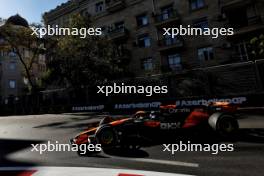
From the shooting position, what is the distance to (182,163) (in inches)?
162

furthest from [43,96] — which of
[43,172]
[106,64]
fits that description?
[43,172]

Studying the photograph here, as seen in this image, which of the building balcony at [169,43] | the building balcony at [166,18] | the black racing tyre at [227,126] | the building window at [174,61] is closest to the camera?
the black racing tyre at [227,126]

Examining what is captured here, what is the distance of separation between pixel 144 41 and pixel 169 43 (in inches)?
142

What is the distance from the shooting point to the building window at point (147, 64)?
1062 inches

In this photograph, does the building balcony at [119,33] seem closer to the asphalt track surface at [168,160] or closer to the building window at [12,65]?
the asphalt track surface at [168,160]

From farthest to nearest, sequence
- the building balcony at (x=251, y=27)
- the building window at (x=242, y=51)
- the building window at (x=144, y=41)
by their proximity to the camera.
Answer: the building window at (x=144, y=41) < the building window at (x=242, y=51) < the building balcony at (x=251, y=27)

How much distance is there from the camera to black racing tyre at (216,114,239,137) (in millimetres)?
5359

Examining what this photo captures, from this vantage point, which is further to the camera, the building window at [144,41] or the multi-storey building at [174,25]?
the building window at [144,41]

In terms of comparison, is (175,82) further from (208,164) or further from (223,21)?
(223,21)

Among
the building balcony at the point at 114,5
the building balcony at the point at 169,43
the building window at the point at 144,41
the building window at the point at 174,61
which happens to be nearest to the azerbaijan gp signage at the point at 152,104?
the building window at the point at 174,61

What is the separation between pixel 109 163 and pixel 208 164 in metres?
1.87

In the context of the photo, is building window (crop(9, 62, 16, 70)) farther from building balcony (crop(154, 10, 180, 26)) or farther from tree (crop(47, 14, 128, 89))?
building balcony (crop(154, 10, 180, 26))

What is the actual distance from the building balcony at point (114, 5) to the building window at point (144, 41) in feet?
17.2

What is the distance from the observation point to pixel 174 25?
25.5m
